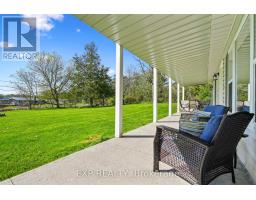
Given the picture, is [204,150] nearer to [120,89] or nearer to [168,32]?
[168,32]

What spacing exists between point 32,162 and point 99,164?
1.20 metres

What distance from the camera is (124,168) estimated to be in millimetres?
3510

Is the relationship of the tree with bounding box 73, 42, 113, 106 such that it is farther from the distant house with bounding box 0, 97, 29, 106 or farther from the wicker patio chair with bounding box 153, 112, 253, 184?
the wicker patio chair with bounding box 153, 112, 253, 184

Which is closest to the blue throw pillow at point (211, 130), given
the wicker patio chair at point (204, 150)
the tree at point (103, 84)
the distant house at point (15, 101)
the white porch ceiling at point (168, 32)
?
the wicker patio chair at point (204, 150)

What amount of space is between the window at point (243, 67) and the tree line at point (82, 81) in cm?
1425

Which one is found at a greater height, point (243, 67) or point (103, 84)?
point (103, 84)

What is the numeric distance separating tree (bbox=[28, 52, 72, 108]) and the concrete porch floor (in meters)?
15.2

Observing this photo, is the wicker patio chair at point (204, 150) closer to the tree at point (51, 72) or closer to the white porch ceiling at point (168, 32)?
the white porch ceiling at point (168, 32)

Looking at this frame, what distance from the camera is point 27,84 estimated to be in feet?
55.2

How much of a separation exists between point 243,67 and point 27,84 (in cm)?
1568

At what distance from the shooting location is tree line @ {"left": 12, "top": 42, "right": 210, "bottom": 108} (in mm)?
17578

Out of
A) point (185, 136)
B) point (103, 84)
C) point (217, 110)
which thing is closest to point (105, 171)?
point (185, 136)
